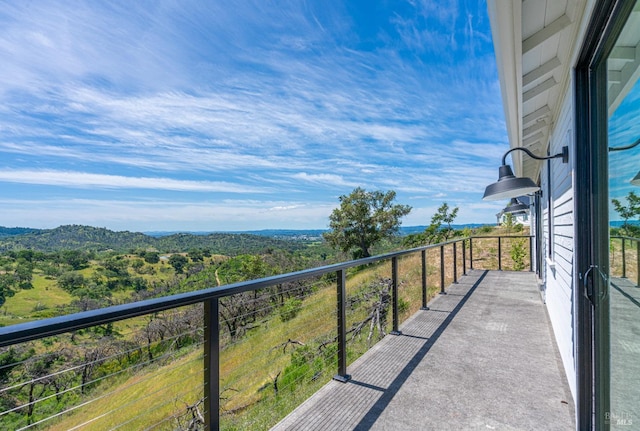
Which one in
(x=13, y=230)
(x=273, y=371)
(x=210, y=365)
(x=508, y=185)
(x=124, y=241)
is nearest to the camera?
(x=210, y=365)

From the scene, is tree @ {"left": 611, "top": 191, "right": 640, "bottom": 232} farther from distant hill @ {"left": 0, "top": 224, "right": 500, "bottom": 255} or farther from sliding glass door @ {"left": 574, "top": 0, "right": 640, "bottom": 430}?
distant hill @ {"left": 0, "top": 224, "right": 500, "bottom": 255}

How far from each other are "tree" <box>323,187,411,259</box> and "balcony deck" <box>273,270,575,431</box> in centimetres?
2259

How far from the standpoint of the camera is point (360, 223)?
26.9 metres

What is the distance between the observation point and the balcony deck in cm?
197

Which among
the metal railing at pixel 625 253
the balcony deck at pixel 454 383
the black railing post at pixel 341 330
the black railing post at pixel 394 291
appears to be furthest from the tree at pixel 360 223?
the metal railing at pixel 625 253

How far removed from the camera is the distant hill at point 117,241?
72.3ft

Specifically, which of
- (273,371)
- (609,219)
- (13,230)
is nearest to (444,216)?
(273,371)

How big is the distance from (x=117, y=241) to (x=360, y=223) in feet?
63.1

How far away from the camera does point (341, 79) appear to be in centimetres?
1111

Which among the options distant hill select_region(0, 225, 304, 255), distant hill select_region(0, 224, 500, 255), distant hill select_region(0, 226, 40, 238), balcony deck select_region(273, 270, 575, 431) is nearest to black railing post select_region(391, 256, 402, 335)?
balcony deck select_region(273, 270, 575, 431)

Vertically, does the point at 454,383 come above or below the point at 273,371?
above

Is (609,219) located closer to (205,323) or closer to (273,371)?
(205,323)

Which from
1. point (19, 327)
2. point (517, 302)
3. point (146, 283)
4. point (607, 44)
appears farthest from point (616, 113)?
point (146, 283)

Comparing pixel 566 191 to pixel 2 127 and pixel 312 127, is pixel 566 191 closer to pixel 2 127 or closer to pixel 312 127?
pixel 312 127
